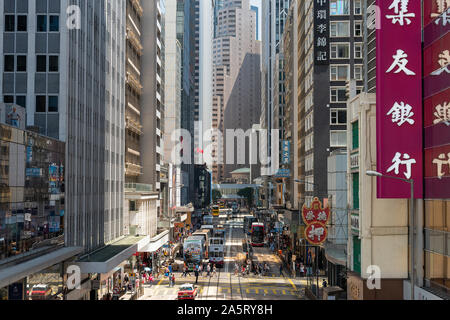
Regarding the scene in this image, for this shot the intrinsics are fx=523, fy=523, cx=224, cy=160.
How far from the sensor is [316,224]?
37.9 meters

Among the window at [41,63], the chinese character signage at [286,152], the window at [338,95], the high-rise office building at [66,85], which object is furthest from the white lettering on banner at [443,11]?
the chinese character signage at [286,152]

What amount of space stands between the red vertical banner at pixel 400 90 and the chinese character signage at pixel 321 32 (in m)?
37.9


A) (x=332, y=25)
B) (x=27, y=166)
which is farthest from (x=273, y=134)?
(x=27, y=166)

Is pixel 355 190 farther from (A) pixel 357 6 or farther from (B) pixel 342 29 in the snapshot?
(A) pixel 357 6

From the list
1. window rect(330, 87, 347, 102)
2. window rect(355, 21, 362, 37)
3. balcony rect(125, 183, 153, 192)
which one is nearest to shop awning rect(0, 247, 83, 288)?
balcony rect(125, 183, 153, 192)

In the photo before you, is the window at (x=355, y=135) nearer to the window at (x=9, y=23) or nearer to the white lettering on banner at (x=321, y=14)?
the window at (x=9, y=23)

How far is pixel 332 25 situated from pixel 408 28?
3933 cm

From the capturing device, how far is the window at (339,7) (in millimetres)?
62500

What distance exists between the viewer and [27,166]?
28000 millimetres

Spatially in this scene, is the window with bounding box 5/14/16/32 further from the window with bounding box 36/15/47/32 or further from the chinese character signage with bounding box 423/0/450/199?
the chinese character signage with bounding box 423/0/450/199

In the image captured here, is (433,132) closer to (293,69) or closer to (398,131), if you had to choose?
(398,131)

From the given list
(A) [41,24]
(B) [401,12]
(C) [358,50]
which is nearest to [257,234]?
(C) [358,50]

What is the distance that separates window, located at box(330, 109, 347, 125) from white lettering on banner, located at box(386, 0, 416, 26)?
38280mm

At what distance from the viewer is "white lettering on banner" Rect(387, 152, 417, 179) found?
83.5 ft
